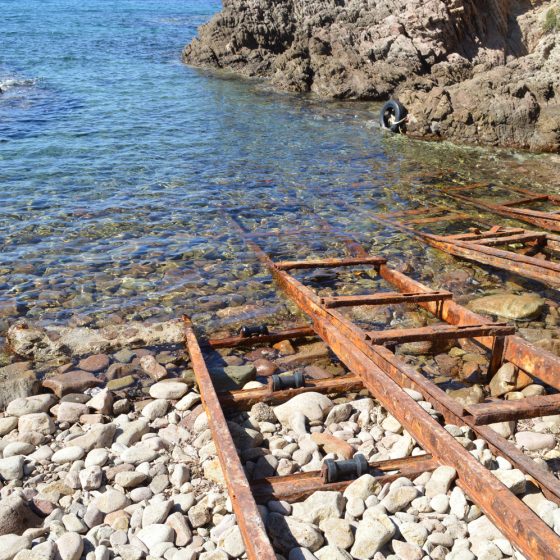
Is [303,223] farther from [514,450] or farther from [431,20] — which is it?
[431,20]

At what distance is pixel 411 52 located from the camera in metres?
24.7

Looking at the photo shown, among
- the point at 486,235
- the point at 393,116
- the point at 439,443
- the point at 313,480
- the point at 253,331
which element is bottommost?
the point at 253,331

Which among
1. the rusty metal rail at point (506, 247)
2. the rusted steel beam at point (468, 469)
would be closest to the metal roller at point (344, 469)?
the rusted steel beam at point (468, 469)

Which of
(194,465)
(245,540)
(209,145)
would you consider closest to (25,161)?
(209,145)

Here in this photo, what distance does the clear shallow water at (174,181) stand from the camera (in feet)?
28.3

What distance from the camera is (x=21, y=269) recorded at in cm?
900

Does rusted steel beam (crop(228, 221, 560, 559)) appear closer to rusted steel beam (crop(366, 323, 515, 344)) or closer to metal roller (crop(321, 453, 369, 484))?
rusted steel beam (crop(366, 323, 515, 344))

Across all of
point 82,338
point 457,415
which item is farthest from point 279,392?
point 82,338

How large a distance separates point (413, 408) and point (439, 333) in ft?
3.94

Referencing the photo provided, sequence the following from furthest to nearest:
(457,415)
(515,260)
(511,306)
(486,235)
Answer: (486,235) < (515,260) < (511,306) < (457,415)

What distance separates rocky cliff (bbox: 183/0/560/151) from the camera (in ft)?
62.3

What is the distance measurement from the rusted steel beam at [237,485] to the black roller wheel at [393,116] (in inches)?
607

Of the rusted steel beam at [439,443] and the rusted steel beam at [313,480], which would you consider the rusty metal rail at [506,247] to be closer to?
the rusted steel beam at [439,443]

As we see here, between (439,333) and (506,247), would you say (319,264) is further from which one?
(506,247)
